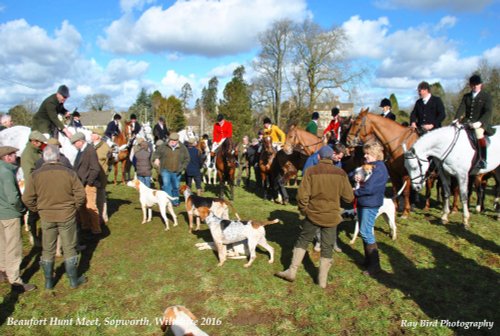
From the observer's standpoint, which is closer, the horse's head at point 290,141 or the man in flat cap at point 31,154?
the man in flat cap at point 31,154

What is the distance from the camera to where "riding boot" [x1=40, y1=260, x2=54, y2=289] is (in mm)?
4871

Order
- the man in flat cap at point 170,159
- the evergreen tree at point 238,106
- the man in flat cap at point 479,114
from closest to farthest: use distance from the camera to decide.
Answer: the man in flat cap at point 479,114 → the man in flat cap at point 170,159 → the evergreen tree at point 238,106

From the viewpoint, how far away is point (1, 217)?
4766 mm

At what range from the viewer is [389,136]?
332 inches

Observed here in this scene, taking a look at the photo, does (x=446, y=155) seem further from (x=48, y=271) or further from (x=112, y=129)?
(x=112, y=129)

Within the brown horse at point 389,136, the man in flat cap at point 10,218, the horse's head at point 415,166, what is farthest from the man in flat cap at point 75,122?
the horse's head at point 415,166

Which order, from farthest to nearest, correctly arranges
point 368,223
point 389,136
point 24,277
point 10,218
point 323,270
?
1. point 389,136
2. point 24,277
3. point 368,223
4. point 323,270
5. point 10,218

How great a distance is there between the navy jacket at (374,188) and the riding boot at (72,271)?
4.62 meters

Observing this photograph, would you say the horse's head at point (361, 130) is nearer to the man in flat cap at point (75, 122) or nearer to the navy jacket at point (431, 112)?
the navy jacket at point (431, 112)

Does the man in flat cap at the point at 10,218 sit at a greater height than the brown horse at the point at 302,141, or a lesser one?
lesser

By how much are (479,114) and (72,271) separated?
29.7ft

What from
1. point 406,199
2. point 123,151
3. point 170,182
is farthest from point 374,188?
point 123,151

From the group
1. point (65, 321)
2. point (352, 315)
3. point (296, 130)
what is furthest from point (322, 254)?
point (296, 130)

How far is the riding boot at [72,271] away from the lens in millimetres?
4953
